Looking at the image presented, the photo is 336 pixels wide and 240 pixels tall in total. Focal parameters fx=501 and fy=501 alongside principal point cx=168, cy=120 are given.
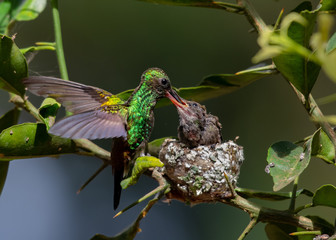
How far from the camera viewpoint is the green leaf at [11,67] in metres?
1.55

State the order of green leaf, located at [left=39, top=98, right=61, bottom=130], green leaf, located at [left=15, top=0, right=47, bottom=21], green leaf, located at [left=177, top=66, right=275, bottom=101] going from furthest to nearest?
1. green leaf, located at [left=15, top=0, right=47, bottom=21]
2. green leaf, located at [left=177, top=66, right=275, bottom=101]
3. green leaf, located at [left=39, top=98, right=61, bottom=130]

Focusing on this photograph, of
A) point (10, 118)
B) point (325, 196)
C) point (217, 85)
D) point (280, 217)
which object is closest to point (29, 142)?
point (10, 118)

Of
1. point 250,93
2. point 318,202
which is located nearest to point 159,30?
point 250,93

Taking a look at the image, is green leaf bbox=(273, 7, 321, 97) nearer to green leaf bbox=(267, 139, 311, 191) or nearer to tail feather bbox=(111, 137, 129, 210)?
green leaf bbox=(267, 139, 311, 191)

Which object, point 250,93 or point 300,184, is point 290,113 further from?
point 300,184

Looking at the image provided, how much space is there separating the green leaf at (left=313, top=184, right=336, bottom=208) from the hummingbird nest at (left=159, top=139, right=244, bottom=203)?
307 millimetres

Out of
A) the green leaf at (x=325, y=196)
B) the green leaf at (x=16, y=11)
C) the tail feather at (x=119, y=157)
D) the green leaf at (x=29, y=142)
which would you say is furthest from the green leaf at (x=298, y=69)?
the green leaf at (x=16, y=11)

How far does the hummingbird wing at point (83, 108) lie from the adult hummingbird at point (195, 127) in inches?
16.9

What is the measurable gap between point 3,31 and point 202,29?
3.24 meters

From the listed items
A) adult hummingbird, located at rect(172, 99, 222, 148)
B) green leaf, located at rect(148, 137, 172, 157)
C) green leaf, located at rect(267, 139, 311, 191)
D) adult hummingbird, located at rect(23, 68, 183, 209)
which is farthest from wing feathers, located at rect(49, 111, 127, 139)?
green leaf, located at rect(267, 139, 311, 191)

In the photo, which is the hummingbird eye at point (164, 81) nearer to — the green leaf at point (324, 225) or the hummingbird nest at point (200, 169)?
the hummingbird nest at point (200, 169)

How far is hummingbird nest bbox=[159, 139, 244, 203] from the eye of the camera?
5.82 ft

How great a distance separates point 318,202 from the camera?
1377 mm

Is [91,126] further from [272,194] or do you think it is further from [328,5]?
[328,5]
